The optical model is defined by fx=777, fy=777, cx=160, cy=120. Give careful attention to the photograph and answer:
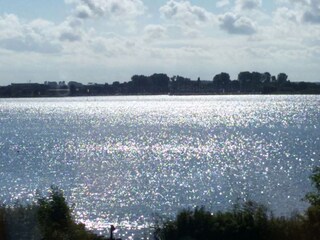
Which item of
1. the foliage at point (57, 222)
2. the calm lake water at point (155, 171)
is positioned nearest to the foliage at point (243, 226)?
the foliage at point (57, 222)

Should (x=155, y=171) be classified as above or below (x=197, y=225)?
below

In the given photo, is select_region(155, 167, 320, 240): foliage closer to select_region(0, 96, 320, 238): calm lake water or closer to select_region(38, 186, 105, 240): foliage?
select_region(38, 186, 105, 240): foliage

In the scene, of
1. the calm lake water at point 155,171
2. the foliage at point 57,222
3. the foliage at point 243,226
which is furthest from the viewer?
the calm lake water at point 155,171

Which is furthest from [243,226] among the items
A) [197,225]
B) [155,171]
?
[155,171]

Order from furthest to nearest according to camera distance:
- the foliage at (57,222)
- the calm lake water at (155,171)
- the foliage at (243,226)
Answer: the calm lake water at (155,171), the foliage at (57,222), the foliage at (243,226)

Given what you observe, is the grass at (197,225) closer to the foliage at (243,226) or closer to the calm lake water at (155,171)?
the foliage at (243,226)

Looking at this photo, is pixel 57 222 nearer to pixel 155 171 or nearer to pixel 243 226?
pixel 243 226


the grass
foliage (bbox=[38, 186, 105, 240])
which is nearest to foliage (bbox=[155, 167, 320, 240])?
the grass

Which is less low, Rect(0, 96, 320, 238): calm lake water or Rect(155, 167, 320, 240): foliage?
Rect(155, 167, 320, 240): foliage

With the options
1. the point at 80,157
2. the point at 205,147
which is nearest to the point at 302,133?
the point at 205,147

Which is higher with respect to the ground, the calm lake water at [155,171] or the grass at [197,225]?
the grass at [197,225]

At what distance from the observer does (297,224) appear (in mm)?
23562

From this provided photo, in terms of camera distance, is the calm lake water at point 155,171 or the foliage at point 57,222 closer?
the foliage at point 57,222

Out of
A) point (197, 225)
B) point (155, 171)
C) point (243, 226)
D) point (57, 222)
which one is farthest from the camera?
point (155, 171)
